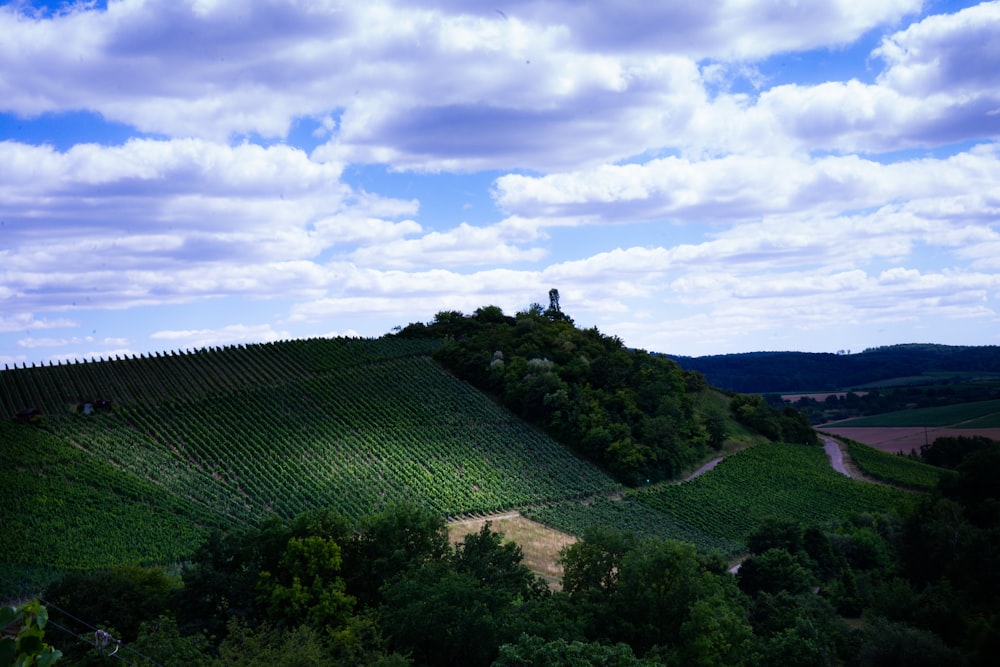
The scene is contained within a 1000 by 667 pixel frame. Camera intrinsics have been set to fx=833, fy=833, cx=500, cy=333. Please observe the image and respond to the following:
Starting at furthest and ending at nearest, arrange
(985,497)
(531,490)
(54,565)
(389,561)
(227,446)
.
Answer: (531,490), (227,446), (985,497), (54,565), (389,561)

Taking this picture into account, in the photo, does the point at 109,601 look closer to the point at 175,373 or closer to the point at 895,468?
the point at 175,373

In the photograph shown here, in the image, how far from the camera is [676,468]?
2643 inches

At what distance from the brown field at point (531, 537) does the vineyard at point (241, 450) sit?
1.69 metres

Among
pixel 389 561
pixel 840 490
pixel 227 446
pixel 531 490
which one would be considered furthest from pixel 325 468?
pixel 840 490

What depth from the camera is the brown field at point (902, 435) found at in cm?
8812

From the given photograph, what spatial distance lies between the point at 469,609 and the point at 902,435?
280 ft

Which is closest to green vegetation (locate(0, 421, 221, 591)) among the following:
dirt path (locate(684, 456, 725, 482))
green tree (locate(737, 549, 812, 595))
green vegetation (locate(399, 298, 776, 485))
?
green tree (locate(737, 549, 812, 595))

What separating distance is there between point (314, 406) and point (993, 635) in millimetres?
47060

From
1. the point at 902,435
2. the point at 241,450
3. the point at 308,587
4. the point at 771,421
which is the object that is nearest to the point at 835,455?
the point at 771,421

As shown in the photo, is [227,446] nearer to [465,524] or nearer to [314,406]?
[314,406]

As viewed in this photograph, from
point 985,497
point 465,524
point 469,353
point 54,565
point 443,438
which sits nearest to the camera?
point 54,565

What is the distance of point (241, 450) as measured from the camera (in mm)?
53312

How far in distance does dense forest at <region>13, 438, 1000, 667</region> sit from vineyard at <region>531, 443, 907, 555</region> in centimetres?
1879

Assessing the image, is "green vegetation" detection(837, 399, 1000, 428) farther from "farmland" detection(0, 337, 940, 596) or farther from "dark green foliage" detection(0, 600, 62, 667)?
"dark green foliage" detection(0, 600, 62, 667)
